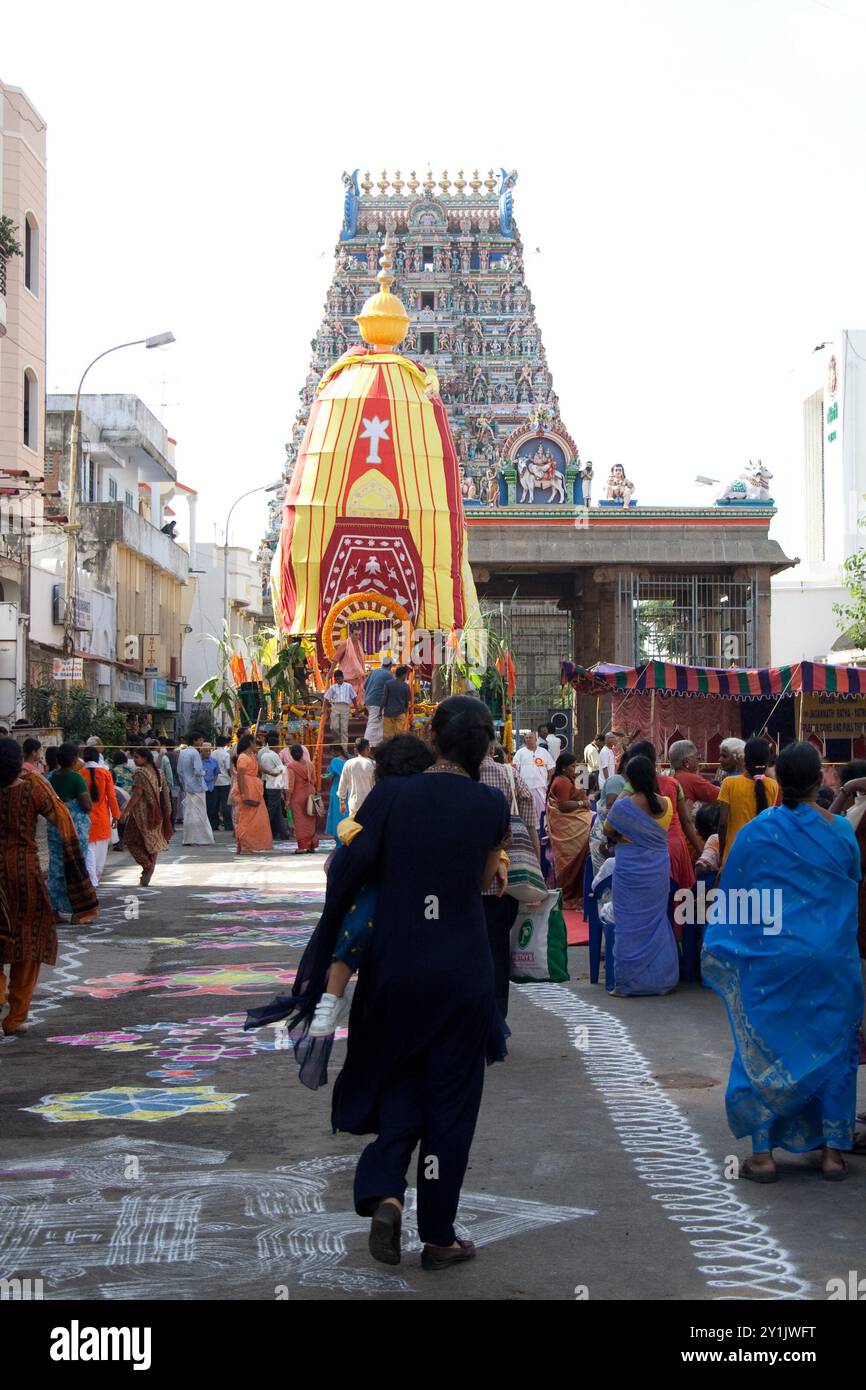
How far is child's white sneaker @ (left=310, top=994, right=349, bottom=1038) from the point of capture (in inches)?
185

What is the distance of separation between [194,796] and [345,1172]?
17.5 metres

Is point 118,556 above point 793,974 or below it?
above

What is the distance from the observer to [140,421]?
4022 centimetres

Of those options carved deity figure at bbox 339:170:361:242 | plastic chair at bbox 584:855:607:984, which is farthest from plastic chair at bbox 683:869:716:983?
carved deity figure at bbox 339:170:361:242

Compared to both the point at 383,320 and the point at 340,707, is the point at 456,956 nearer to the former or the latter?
the point at 340,707

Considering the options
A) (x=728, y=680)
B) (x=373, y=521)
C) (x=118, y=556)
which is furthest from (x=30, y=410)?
(x=728, y=680)

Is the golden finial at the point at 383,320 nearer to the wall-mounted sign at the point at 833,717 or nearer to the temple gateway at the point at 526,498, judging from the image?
the temple gateway at the point at 526,498

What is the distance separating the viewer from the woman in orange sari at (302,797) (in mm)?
20562

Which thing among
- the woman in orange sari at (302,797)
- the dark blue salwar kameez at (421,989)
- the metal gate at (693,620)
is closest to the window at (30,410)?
the woman in orange sari at (302,797)

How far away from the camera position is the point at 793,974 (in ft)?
18.4

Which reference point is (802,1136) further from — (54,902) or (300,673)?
(300,673)

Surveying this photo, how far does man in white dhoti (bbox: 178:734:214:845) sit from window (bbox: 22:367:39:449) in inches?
237

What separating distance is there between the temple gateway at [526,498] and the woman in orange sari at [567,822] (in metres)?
20.2
